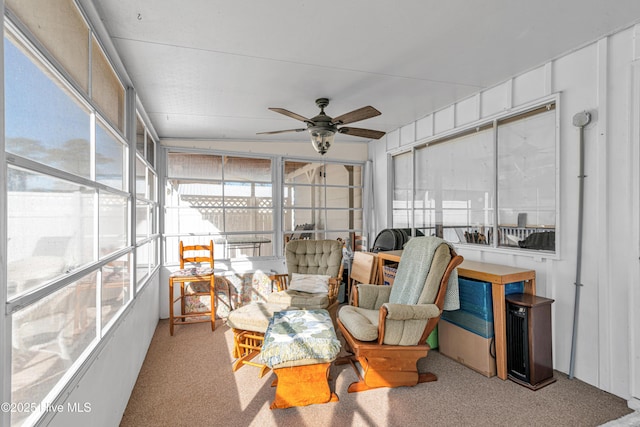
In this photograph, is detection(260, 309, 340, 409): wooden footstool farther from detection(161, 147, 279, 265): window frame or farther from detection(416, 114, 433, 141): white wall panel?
detection(416, 114, 433, 141): white wall panel

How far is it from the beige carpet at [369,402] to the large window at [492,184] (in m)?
1.21

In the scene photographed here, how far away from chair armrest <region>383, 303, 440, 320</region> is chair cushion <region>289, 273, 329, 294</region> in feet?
4.44

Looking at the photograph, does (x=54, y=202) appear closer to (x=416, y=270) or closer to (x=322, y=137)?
(x=322, y=137)

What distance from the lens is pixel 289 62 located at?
253cm

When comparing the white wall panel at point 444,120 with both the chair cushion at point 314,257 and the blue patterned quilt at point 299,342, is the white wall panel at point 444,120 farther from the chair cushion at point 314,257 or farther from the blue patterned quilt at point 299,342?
the blue patterned quilt at point 299,342

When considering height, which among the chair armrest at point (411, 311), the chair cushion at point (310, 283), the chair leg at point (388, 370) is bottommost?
the chair leg at point (388, 370)

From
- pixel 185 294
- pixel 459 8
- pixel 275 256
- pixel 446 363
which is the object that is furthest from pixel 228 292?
pixel 459 8

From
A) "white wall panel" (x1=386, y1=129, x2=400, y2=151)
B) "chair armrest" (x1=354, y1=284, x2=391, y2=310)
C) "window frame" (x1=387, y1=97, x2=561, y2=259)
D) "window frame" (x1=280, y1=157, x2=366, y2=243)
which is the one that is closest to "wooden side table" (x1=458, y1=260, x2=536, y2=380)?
"window frame" (x1=387, y1=97, x2=561, y2=259)

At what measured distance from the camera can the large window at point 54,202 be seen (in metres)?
1.04

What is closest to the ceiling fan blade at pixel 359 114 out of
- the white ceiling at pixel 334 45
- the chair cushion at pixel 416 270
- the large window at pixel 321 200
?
the white ceiling at pixel 334 45

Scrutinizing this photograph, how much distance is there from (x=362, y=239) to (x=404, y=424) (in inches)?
132

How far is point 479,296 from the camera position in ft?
8.79

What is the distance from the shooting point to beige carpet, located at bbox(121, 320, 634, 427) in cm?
206

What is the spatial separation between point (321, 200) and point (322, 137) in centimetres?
215
